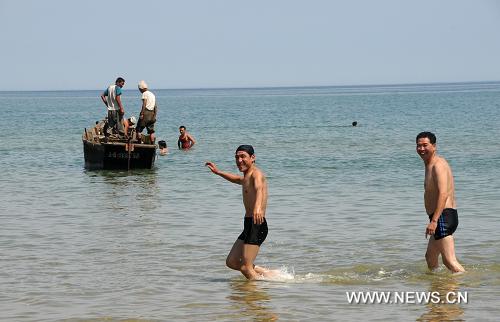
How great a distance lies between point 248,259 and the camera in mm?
10000

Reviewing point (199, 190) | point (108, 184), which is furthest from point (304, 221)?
point (108, 184)

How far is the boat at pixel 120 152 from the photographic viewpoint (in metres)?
24.3

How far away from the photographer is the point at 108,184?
22.4m

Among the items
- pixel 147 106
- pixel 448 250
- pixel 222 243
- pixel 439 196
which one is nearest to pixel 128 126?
pixel 147 106

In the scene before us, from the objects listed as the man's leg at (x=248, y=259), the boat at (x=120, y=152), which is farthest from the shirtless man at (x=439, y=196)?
the boat at (x=120, y=152)

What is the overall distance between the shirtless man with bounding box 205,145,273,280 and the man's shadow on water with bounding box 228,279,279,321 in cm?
26

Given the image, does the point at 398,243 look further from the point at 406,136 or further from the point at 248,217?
the point at 406,136

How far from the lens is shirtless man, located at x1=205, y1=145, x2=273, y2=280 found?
9.69 m

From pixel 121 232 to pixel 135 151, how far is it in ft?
32.4

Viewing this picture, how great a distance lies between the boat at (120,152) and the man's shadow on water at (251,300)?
14.0 meters

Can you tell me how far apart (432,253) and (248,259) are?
6.66 ft

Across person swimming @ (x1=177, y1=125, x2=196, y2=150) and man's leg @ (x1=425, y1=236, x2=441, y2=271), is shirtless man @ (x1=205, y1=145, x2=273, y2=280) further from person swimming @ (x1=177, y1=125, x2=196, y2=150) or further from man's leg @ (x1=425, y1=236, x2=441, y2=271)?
person swimming @ (x1=177, y1=125, x2=196, y2=150)

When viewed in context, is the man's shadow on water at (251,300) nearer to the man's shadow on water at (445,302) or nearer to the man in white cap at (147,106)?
the man's shadow on water at (445,302)

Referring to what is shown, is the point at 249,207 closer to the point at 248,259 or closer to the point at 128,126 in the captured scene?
the point at 248,259
